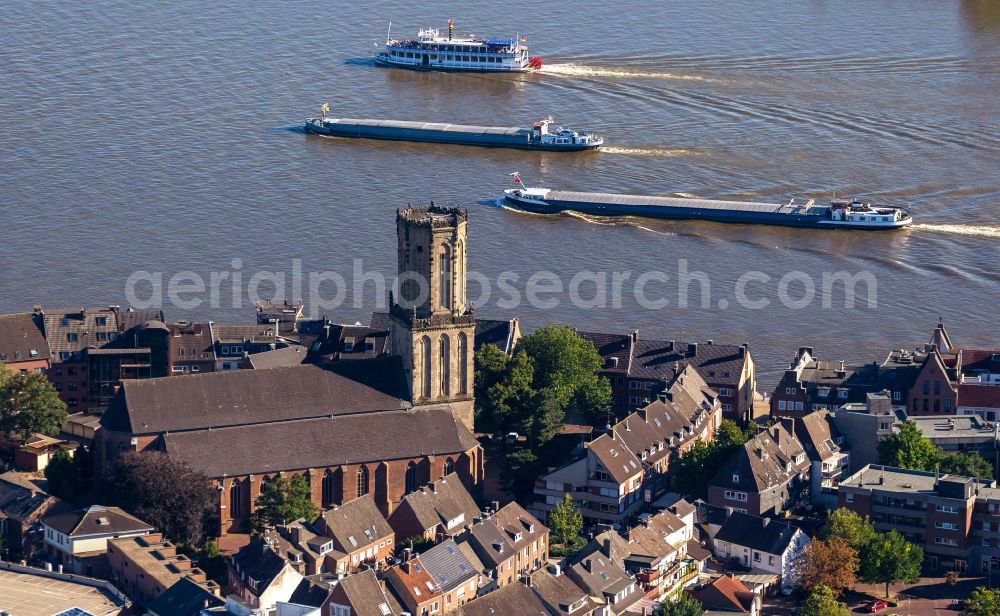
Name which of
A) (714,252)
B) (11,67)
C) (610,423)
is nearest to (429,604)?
(610,423)

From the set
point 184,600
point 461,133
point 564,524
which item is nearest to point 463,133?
point 461,133

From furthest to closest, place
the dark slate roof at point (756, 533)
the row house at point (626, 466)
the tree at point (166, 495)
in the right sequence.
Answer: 1. the row house at point (626, 466)
2. the dark slate roof at point (756, 533)
3. the tree at point (166, 495)

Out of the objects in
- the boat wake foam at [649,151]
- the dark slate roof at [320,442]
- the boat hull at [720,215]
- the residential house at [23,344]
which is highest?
the boat wake foam at [649,151]

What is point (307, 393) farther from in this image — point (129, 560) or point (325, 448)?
point (129, 560)

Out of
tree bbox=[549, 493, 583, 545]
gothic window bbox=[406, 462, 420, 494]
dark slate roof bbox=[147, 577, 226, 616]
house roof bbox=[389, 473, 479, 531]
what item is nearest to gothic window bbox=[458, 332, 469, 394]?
gothic window bbox=[406, 462, 420, 494]

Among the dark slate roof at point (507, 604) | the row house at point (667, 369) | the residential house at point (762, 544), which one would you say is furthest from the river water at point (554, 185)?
the dark slate roof at point (507, 604)

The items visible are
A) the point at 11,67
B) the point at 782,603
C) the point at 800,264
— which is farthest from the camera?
the point at 11,67

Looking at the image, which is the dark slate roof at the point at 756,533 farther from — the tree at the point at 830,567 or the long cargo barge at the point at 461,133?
the long cargo barge at the point at 461,133
